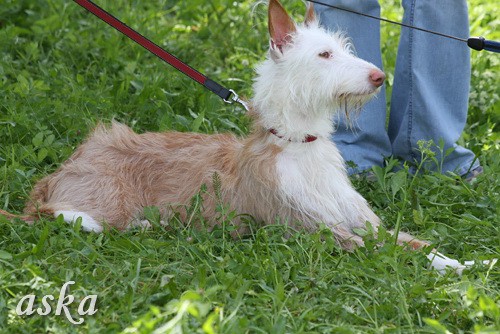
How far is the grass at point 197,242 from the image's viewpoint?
334cm

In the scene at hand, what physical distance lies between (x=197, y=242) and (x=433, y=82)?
1746 millimetres

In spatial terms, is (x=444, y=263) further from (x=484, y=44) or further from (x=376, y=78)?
(x=484, y=44)

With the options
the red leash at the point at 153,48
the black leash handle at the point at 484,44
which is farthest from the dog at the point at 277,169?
the black leash handle at the point at 484,44

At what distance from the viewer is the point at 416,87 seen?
16.5ft

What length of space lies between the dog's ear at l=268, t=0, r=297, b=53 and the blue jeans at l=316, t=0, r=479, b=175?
82cm

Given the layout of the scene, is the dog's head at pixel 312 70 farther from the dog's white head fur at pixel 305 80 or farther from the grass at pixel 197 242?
the grass at pixel 197 242

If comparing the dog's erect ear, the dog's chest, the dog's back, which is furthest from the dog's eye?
the dog's back

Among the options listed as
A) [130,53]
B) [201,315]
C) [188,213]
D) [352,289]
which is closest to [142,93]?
[130,53]

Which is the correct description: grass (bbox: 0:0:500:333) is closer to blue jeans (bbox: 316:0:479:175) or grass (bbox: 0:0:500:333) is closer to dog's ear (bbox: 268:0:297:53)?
blue jeans (bbox: 316:0:479:175)

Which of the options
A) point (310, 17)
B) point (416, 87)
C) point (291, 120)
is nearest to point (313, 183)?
point (291, 120)

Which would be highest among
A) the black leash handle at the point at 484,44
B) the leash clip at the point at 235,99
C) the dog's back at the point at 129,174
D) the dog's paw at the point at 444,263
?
the black leash handle at the point at 484,44

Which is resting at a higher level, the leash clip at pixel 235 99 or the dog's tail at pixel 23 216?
the leash clip at pixel 235 99

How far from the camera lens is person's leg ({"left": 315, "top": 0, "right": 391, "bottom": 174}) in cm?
489

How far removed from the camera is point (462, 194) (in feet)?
15.3
